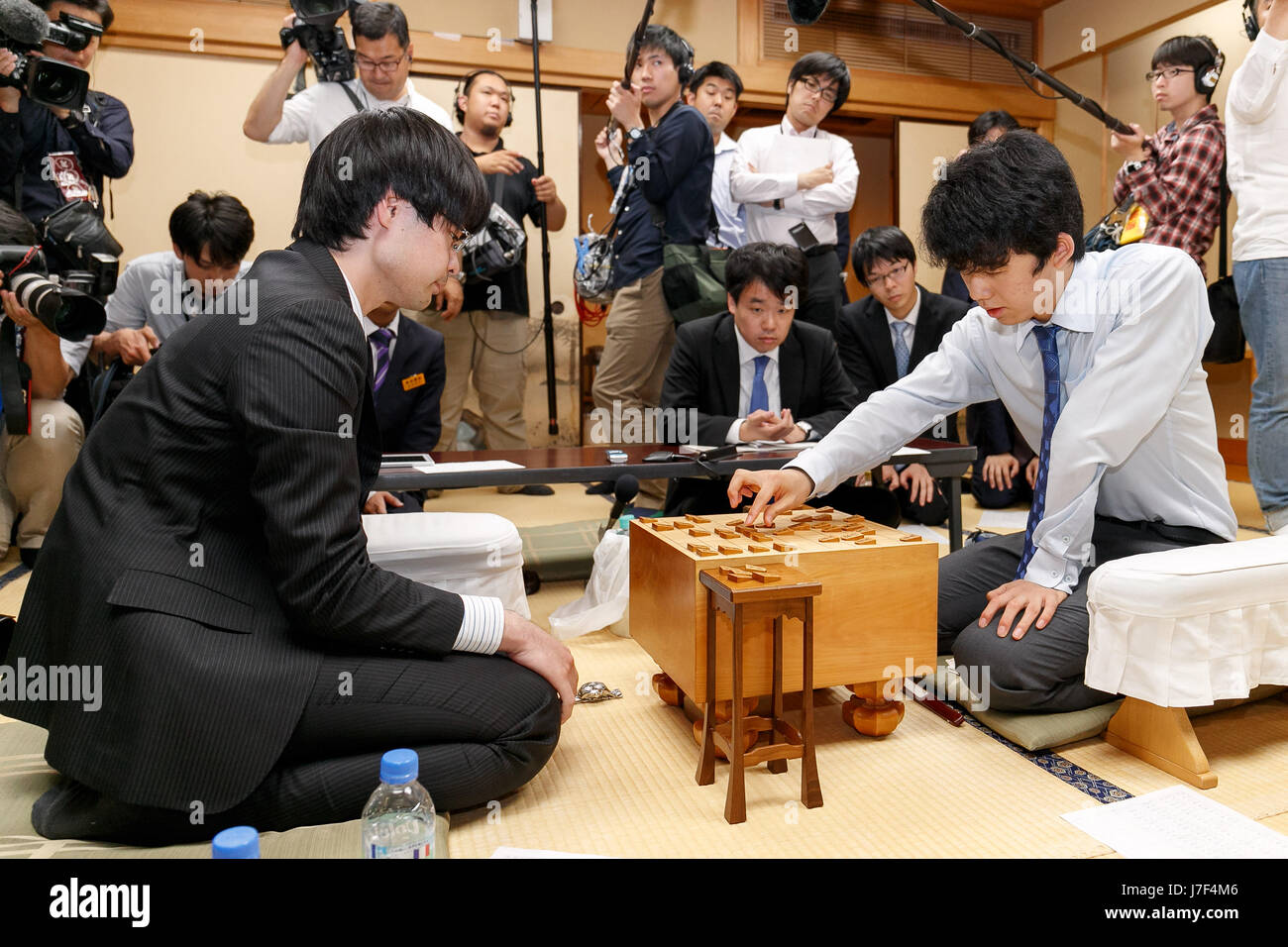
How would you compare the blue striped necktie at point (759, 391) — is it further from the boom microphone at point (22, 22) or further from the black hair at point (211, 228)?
the boom microphone at point (22, 22)

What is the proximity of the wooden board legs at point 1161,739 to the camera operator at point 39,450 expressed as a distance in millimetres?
2948

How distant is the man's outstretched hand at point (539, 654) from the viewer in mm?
1434

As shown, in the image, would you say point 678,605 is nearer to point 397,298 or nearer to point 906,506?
point 397,298

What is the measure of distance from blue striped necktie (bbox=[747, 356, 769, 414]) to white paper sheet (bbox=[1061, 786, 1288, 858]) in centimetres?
167

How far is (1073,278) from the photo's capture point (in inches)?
68.1

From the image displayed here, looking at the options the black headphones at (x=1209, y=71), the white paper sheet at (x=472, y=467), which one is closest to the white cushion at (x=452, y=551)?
the white paper sheet at (x=472, y=467)

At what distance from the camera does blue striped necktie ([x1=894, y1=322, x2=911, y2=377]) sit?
3529 millimetres

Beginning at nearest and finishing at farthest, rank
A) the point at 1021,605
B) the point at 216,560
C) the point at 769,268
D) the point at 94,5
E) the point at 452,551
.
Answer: the point at 216,560 < the point at 1021,605 < the point at 452,551 < the point at 769,268 < the point at 94,5

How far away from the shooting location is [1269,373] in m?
2.59

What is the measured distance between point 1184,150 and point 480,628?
134 inches

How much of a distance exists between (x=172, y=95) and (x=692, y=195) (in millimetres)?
2791

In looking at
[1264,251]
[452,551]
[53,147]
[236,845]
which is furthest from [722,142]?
[236,845]

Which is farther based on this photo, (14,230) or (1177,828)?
(14,230)

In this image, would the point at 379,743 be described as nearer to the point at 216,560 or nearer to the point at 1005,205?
the point at 216,560
